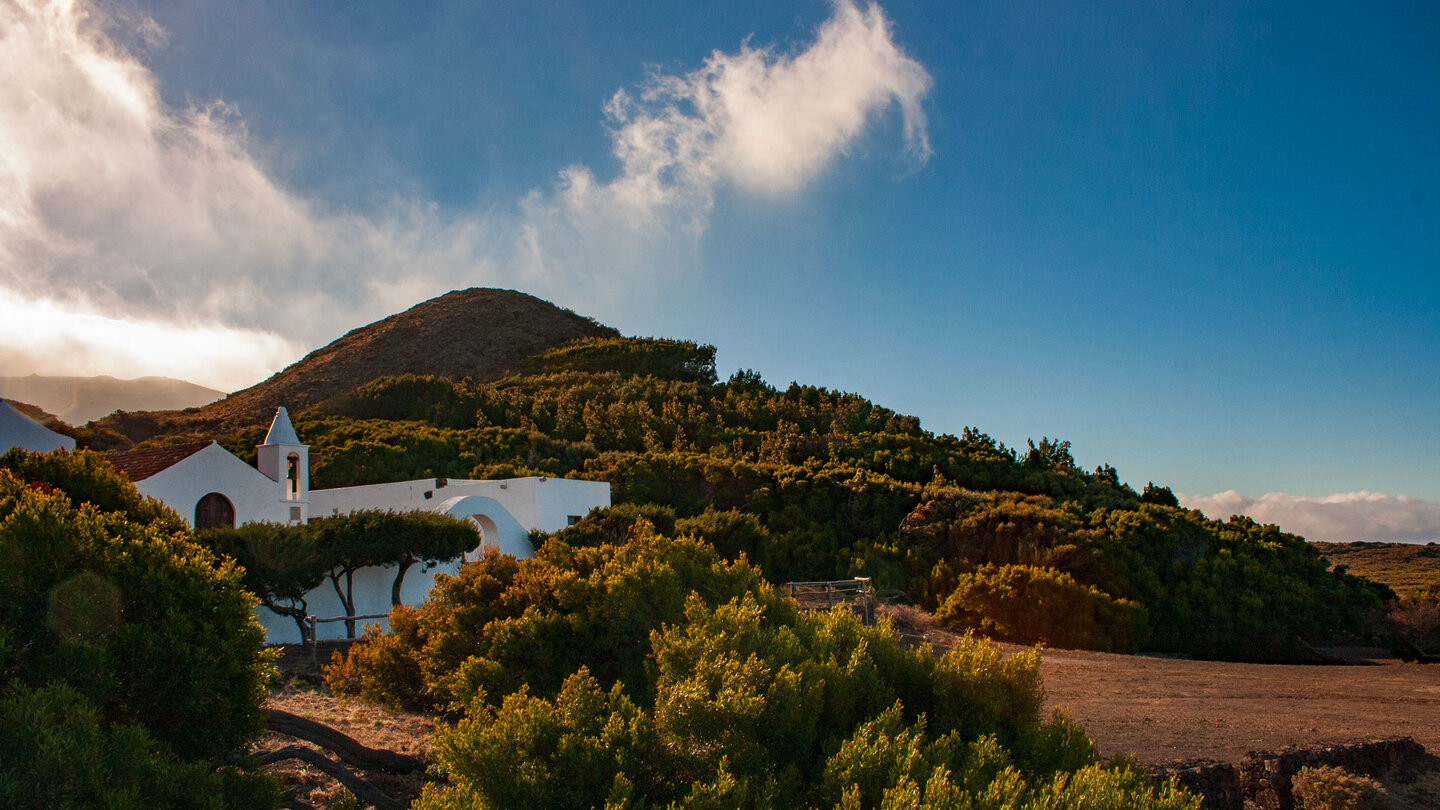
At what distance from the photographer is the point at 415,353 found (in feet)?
182

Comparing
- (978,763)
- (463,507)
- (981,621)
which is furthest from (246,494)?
(978,763)

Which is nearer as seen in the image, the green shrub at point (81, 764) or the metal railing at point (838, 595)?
the green shrub at point (81, 764)

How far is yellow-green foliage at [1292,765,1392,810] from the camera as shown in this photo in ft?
23.5

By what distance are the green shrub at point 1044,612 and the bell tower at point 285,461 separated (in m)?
14.1

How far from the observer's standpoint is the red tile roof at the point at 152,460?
15766 mm

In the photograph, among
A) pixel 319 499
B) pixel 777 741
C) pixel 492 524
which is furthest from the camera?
pixel 319 499

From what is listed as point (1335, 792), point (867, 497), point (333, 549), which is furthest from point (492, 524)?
point (1335, 792)

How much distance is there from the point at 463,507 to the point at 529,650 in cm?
1032

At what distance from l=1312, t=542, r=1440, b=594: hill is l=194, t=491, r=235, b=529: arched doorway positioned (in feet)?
102

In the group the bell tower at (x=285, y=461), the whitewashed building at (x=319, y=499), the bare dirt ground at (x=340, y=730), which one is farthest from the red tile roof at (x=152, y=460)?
the bare dirt ground at (x=340, y=730)

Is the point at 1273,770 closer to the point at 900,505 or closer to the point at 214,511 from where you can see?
the point at 900,505

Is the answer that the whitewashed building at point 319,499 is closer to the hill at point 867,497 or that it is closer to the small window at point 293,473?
the small window at point 293,473

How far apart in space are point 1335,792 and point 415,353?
5504 centimetres

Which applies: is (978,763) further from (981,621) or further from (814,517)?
(814,517)
